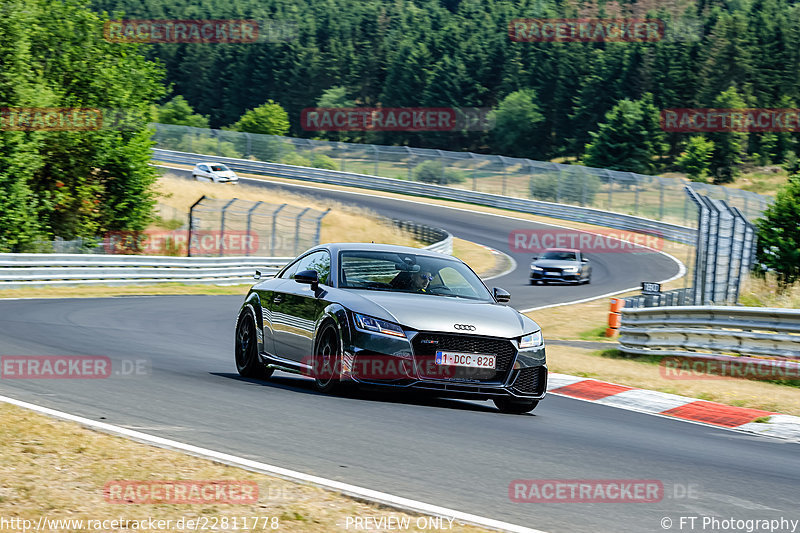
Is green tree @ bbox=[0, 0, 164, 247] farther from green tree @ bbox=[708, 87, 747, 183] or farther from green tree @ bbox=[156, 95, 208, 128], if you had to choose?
green tree @ bbox=[156, 95, 208, 128]

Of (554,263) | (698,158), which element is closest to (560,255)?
(554,263)

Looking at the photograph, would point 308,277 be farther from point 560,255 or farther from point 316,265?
point 560,255

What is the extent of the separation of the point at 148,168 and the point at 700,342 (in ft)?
84.3

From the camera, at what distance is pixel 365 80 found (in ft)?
412

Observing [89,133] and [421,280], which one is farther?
[89,133]

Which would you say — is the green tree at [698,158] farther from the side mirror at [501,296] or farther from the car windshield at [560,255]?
the side mirror at [501,296]

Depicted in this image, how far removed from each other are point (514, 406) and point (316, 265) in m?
2.44

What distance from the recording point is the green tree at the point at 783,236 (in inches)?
949

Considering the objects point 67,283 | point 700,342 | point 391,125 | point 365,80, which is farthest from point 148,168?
point 365,80

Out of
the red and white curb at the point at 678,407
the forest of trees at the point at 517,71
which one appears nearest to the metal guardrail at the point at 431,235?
the red and white curb at the point at 678,407

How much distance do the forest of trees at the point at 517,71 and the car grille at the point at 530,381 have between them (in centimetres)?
7793

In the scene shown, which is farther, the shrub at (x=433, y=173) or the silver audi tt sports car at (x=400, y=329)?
the shrub at (x=433, y=173)

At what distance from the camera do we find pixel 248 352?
430 inches

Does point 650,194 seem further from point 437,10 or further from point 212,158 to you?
point 437,10
